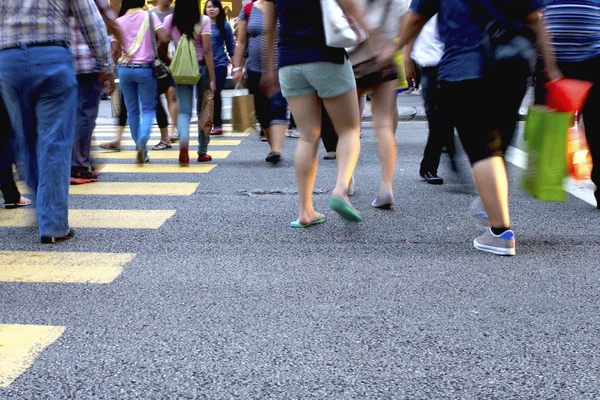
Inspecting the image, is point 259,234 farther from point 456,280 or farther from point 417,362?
point 417,362

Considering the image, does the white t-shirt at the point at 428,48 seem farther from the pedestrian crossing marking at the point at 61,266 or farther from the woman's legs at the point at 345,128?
the pedestrian crossing marking at the point at 61,266

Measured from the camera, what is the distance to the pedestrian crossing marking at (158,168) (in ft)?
23.6

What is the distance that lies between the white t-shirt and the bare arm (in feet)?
6.11

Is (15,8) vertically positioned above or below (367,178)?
above

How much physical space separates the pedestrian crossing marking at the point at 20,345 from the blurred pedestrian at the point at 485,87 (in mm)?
2330

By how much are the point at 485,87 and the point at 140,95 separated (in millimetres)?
4318

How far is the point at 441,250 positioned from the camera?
4.16 m

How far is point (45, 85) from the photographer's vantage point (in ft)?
13.9

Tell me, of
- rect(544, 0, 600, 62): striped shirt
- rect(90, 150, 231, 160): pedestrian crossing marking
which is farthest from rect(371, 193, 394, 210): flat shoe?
rect(90, 150, 231, 160): pedestrian crossing marking

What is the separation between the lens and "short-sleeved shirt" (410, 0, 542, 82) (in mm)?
3756

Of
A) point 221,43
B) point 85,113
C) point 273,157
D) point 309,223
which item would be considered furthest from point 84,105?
point 221,43

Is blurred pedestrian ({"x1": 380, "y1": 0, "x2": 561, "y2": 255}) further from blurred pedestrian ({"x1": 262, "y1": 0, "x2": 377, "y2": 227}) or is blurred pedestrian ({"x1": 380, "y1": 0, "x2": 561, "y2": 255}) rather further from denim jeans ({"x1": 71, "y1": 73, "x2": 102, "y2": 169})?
denim jeans ({"x1": 71, "y1": 73, "x2": 102, "y2": 169})

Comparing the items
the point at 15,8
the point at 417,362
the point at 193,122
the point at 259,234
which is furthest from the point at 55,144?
the point at 193,122

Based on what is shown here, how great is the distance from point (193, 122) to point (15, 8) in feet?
27.3
